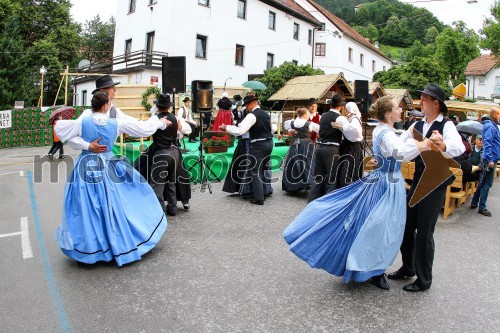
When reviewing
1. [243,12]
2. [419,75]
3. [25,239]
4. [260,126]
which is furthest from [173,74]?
[419,75]

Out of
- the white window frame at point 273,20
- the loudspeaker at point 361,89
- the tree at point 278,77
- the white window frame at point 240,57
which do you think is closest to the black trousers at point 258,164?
the loudspeaker at point 361,89

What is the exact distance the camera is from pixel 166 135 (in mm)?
6855

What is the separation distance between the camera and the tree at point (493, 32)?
92.1ft

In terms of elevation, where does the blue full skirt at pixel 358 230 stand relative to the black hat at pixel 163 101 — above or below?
below

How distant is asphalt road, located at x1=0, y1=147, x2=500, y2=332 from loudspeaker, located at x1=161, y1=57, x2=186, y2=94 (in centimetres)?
451

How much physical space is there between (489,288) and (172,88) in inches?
303

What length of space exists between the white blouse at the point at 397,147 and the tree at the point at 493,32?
28.9 metres

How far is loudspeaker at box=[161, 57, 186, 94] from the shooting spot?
10.1 m

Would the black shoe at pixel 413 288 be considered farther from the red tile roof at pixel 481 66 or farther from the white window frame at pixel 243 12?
the red tile roof at pixel 481 66

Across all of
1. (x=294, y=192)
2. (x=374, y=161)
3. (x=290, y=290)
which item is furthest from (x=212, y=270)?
(x=294, y=192)

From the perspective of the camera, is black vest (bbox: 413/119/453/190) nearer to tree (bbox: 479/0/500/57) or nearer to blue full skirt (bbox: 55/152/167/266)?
blue full skirt (bbox: 55/152/167/266)

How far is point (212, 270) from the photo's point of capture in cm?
481

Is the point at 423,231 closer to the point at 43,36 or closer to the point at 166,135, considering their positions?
the point at 166,135

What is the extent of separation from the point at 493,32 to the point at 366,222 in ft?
96.4
